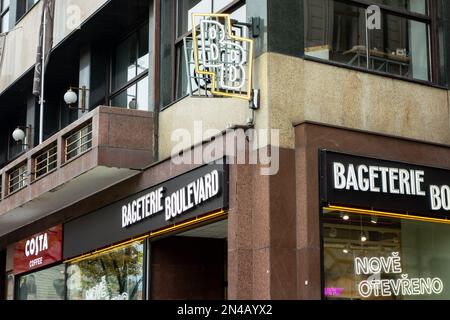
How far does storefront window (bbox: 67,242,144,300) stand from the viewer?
1698 centimetres

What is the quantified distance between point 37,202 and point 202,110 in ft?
19.7

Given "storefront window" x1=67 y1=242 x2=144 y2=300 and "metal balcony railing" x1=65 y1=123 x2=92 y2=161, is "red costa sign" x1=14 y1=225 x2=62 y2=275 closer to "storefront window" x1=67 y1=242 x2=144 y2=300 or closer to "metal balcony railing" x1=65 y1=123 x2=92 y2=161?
"storefront window" x1=67 y1=242 x2=144 y2=300

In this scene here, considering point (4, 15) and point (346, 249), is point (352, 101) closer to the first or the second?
point (346, 249)

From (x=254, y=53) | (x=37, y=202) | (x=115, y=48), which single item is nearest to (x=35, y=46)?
(x=115, y=48)

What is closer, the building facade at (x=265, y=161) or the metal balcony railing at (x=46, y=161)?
the building facade at (x=265, y=161)

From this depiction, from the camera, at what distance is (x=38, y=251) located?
21.5m

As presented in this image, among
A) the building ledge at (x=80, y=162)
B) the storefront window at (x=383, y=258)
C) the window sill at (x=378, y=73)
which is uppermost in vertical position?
the window sill at (x=378, y=73)

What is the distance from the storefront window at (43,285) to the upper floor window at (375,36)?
8.91 metres

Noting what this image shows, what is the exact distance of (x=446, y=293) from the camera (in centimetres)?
1452

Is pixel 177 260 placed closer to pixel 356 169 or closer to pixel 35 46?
pixel 356 169

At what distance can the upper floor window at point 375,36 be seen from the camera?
14.7 m

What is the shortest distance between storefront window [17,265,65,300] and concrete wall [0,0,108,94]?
5.12m

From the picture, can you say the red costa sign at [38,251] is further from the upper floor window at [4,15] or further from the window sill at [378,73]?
the window sill at [378,73]

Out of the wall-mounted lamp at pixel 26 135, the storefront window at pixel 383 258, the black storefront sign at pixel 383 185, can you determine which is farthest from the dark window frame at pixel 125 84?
the storefront window at pixel 383 258
